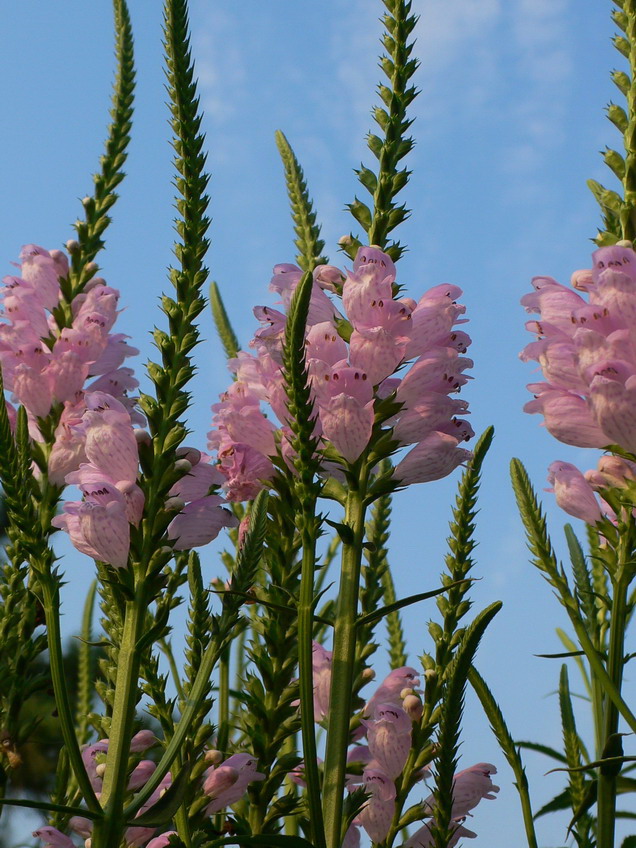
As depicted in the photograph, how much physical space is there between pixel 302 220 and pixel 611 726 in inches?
51.8

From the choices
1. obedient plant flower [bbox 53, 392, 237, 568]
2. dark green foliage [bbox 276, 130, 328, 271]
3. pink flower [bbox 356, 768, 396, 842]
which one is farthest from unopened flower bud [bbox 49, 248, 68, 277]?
pink flower [bbox 356, 768, 396, 842]

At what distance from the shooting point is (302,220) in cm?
229

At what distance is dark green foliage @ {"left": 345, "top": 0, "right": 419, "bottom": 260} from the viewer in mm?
1784

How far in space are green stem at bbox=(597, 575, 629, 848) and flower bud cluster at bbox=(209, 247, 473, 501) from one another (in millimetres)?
462

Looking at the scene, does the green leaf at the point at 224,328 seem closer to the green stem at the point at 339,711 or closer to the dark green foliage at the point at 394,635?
the dark green foliage at the point at 394,635

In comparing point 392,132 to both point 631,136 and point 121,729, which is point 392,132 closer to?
point 631,136

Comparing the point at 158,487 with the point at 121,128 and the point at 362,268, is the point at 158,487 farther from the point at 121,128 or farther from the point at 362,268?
the point at 121,128

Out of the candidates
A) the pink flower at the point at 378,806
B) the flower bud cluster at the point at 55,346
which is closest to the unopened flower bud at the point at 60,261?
the flower bud cluster at the point at 55,346

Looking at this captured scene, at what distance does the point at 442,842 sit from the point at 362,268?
40.6 inches

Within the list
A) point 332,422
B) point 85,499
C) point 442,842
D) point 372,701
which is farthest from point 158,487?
point 372,701

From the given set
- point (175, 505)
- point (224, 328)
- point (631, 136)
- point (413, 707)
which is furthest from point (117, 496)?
point (224, 328)

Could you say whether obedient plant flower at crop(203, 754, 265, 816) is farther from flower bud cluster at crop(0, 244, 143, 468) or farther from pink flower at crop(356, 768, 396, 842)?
flower bud cluster at crop(0, 244, 143, 468)

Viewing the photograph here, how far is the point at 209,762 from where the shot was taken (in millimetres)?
1844

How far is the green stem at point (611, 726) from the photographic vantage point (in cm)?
184
